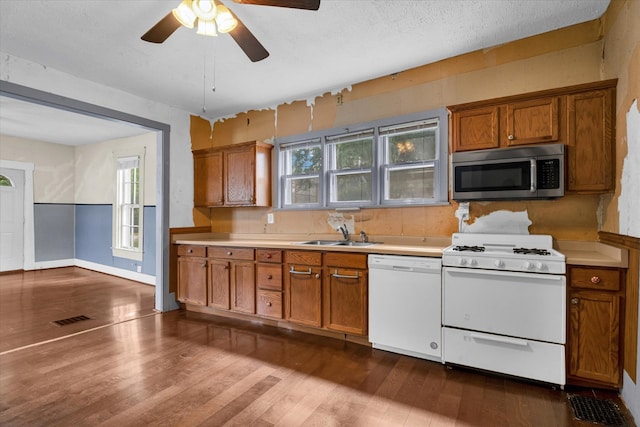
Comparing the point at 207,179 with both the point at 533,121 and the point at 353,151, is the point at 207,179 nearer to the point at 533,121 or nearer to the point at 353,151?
the point at 353,151

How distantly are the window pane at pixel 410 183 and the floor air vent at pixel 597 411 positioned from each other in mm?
1872

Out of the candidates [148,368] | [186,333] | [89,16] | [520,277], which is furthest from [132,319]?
[520,277]

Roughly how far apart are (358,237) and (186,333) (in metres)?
2.07

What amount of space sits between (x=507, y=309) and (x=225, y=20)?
271 centimetres

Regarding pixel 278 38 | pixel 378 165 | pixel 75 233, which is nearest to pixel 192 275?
pixel 378 165

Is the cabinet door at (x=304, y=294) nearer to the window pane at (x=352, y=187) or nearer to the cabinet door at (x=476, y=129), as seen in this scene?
the window pane at (x=352, y=187)

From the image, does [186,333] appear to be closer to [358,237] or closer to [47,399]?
[47,399]

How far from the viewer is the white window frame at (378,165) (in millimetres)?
3086

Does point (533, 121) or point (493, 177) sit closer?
point (533, 121)

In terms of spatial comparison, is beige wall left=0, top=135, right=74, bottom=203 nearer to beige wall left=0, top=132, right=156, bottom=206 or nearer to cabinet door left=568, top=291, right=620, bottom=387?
beige wall left=0, top=132, right=156, bottom=206

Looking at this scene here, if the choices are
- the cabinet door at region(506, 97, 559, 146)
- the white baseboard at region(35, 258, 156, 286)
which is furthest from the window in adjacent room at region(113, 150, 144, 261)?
the cabinet door at region(506, 97, 559, 146)

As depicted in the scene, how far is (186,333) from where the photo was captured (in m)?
3.33

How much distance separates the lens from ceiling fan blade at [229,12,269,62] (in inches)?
80.2

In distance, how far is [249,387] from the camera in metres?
2.25
